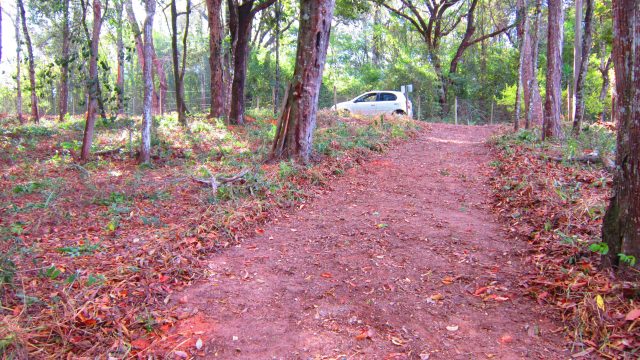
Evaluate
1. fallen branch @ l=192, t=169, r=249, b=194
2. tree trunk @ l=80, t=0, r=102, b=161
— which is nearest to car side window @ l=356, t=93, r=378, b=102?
tree trunk @ l=80, t=0, r=102, b=161

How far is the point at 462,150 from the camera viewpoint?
35.0 feet

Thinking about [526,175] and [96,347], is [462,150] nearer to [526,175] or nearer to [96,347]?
[526,175]

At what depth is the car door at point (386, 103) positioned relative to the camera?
1786cm

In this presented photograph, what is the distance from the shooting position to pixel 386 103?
18031 mm

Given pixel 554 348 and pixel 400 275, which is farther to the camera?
pixel 400 275

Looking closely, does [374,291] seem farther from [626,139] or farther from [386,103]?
[386,103]

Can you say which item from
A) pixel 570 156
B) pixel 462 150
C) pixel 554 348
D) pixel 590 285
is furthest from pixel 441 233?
pixel 462 150

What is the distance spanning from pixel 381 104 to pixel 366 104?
0.74 metres

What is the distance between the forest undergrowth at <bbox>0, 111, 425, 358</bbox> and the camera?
303 centimetres

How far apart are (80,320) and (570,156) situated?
7.45 m

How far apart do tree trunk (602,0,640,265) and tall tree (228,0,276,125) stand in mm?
10791

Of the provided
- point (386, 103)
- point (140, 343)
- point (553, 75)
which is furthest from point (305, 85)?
point (386, 103)

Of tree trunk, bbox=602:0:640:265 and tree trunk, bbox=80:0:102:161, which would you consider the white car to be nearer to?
tree trunk, bbox=80:0:102:161

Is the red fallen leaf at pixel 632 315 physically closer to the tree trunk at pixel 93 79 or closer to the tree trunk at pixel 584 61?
the tree trunk at pixel 93 79
